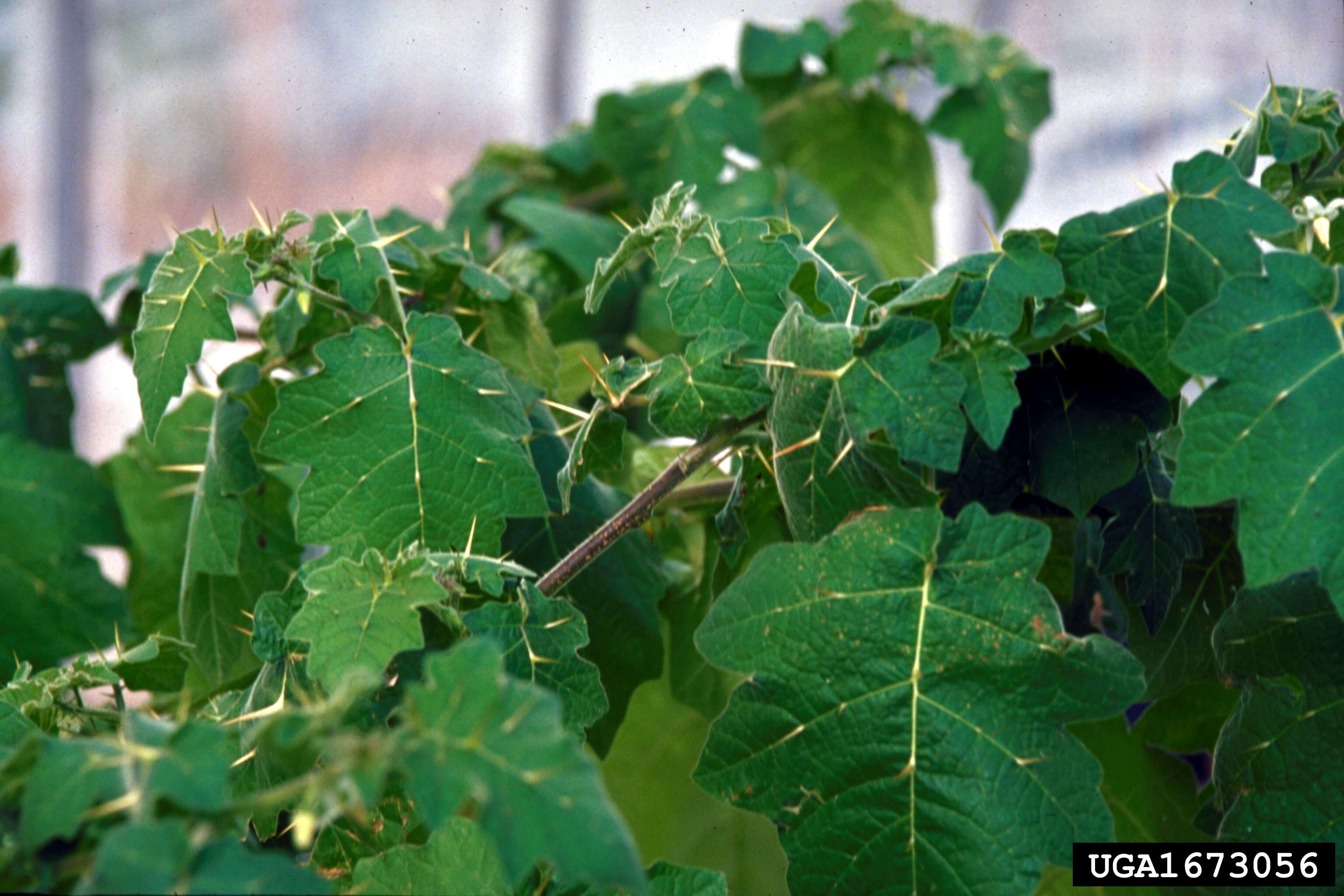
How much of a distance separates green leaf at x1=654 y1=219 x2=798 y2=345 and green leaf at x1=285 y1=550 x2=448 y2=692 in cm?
14

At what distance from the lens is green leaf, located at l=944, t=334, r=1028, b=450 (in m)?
0.39

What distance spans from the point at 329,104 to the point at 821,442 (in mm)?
1252

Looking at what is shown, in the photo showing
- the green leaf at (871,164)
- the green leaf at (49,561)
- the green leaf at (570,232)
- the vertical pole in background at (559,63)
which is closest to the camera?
the green leaf at (49,561)

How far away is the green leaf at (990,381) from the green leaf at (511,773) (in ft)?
0.60

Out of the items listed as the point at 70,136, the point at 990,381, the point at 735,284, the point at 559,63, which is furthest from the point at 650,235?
the point at 70,136

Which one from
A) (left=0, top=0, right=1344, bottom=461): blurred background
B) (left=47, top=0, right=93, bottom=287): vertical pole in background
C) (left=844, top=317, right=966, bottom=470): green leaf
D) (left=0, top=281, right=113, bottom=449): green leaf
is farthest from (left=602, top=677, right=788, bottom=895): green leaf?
(left=47, top=0, right=93, bottom=287): vertical pole in background

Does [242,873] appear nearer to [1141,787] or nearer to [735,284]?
[735,284]

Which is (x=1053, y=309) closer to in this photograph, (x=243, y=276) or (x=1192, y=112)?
(x=243, y=276)

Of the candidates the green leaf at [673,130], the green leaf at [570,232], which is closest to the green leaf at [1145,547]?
the green leaf at [570,232]

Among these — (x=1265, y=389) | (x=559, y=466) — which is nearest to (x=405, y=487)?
(x=559, y=466)

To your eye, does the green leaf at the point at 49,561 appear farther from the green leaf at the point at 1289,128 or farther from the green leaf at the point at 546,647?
the green leaf at the point at 1289,128

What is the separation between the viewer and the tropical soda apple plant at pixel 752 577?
0.99ft

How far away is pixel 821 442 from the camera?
0.42m

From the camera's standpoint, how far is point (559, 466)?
22.1 inches
